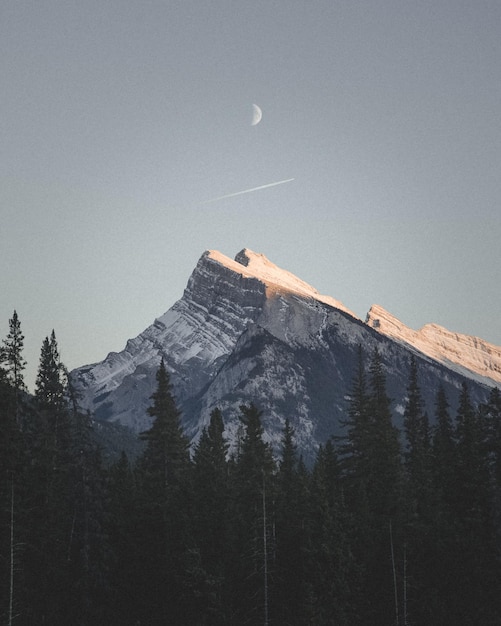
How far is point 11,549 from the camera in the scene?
1839 inches

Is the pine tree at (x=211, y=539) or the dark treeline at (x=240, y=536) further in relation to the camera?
the pine tree at (x=211, y=539)

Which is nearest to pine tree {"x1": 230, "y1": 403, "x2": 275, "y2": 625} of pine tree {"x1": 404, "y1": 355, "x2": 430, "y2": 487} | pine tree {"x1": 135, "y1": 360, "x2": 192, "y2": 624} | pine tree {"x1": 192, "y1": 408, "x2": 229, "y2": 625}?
pine tree {"x1": 192, "y1": 408, "x2": 229, "y2": 625}

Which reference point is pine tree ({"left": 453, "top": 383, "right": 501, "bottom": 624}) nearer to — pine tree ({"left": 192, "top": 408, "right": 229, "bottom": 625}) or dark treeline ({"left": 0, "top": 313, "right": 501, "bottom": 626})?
dark treeline ({"left": 0, "top": 313, "right": 501, "bottom": 626})

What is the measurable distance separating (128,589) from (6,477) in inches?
592

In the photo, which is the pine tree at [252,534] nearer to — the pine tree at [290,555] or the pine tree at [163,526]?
the pine tree at [290,555]

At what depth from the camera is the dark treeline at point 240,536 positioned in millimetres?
53156

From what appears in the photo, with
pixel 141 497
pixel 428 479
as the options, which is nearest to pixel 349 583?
pixel 428 479

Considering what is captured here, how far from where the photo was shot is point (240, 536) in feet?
194

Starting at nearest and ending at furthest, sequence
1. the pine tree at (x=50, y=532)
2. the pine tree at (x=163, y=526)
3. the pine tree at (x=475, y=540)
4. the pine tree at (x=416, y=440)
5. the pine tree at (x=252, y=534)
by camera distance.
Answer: the pine tree at (x=50, y=532)
the pine tree at (x=252, y=534)
the pine tree at (x=163, y=526)
the pine tree at (x=475, y=540)
the pine tree at (x=416, y=440)

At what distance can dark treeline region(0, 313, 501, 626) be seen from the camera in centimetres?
5316

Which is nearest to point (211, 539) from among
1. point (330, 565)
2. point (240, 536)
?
point (240, 536)

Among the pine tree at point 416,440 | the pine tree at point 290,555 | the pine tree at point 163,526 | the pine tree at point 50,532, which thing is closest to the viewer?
the pine tree at point 50,532

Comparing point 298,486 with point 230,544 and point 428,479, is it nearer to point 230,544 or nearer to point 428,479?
point 230,544

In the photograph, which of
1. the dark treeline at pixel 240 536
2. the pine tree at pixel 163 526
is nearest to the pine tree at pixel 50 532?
the dark treeline at pixel 240 536
